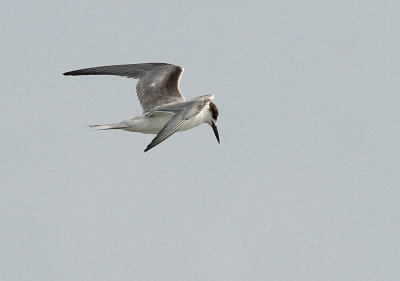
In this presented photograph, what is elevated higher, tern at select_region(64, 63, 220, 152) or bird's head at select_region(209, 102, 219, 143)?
tern at select_region(64, 63, 220, 152)

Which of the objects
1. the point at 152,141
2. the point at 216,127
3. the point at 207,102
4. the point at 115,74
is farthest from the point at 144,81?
the point at 152,141

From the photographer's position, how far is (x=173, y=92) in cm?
2017

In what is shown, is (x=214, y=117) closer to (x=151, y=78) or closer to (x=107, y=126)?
(x=151, y=78)

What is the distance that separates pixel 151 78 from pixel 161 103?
1.37m

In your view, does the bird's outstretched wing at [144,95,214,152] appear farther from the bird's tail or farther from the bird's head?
the bird's head

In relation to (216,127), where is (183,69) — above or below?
above

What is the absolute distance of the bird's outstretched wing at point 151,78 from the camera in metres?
19.9

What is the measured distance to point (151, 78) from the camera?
817 inches

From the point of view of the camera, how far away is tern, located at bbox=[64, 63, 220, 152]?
17.1 m

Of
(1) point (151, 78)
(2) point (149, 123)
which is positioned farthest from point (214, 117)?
(2) point (149, 123)

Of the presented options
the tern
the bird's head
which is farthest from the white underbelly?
the bird's head

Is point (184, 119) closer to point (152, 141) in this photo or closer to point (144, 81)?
point (152, 141)

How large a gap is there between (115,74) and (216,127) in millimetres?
2792

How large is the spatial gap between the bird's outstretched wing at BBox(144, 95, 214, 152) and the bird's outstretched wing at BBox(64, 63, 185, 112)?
158cm
